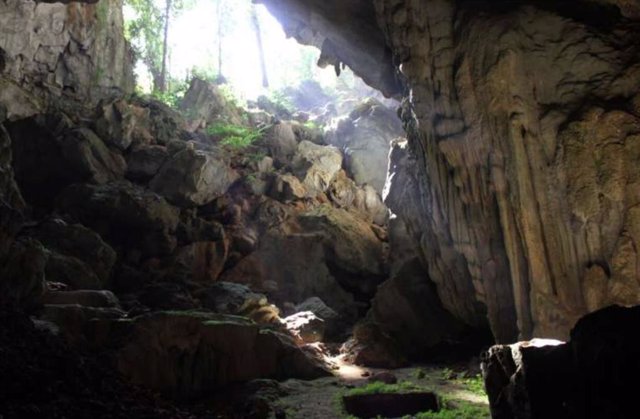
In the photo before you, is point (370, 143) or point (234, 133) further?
point (370, 143)

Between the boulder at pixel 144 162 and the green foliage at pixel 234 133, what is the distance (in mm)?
4566

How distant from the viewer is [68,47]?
72.3 feet

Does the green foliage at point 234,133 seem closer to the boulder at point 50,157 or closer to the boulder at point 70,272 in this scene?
the boulder at point 50,157

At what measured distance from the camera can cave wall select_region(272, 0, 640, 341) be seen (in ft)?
27.5

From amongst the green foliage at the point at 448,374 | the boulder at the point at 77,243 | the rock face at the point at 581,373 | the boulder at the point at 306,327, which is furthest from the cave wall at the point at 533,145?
the boulder at the point at 77,243

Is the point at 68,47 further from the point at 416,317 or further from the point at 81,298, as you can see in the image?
the point at 416,317

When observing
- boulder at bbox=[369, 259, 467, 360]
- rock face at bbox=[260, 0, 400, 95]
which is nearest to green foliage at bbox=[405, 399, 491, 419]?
boulder at bbox=[369, 259, 467, 360]

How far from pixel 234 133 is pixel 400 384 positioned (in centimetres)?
1814

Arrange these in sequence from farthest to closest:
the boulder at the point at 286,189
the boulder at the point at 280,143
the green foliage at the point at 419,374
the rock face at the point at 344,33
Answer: the boulder at the point at 280,143
the boulder at the point at 286,189
the rock face at the point at 344,33
the green foliage at the point at 419,374

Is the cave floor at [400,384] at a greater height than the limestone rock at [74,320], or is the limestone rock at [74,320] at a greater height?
the limestone rock at [74,320]

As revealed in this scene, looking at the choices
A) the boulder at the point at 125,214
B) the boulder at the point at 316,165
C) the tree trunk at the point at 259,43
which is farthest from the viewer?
the tree trunk at the point at 259,43

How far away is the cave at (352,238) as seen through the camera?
7570 mm

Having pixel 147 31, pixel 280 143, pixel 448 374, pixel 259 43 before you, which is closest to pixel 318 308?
pixel 448 374

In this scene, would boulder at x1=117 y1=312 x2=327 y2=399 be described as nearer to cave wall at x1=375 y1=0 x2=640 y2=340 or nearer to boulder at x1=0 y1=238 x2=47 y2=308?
boulder at x1=0 y1=238 x2=47 y2=308
